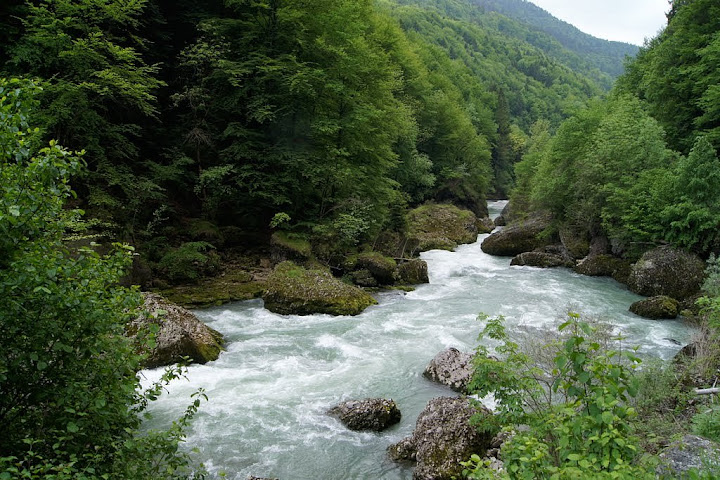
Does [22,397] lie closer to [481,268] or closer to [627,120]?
[481,268]

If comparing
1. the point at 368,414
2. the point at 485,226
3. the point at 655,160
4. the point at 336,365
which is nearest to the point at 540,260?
the point at 655,160

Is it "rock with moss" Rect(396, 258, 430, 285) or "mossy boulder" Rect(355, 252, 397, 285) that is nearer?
"mossy boulder" Rect(355, 252, 397, 285)

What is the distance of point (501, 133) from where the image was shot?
74375 millimetres

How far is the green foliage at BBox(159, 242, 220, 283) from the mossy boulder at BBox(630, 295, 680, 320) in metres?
16.3

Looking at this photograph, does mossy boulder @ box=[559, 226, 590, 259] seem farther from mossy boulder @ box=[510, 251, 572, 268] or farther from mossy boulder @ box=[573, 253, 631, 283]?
mossy boulder @ box=[573, 253, 631, 283]

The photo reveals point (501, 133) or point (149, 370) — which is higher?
point (501, 133)

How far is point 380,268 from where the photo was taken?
1959 cm

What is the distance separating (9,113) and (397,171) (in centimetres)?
3081

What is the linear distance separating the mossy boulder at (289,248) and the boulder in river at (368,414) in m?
10.3

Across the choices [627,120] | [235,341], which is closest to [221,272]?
[235,341]

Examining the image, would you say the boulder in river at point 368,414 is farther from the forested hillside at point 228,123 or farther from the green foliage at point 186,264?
the forested hillside at point 228,123

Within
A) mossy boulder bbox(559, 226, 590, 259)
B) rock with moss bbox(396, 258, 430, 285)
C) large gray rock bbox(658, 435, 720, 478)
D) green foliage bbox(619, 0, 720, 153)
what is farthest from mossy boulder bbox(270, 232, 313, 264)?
green foliage bbox(619, 0, 720, 153)

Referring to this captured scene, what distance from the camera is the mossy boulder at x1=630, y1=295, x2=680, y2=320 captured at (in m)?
15.1

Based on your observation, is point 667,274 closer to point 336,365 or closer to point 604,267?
point 604,267
